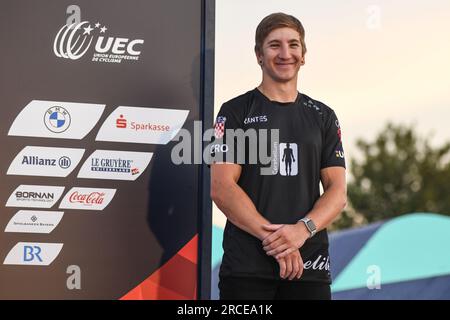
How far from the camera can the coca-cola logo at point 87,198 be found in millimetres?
4906

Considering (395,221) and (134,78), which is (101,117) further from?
(395,221)

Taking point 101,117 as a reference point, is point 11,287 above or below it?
below

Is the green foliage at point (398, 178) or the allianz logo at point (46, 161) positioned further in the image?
the green foliage at point (398, 178)

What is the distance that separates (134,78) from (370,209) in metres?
30.9

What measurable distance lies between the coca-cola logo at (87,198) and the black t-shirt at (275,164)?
80cm

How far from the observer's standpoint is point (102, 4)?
5016 mm

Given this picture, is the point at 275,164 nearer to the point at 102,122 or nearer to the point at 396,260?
the point at 102,122

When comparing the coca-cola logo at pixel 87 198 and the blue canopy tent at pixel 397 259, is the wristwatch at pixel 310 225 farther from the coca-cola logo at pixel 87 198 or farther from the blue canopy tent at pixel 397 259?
the blue canopy tent at pixel 397 259

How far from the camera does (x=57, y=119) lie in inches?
193

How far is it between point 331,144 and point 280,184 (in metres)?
0.43

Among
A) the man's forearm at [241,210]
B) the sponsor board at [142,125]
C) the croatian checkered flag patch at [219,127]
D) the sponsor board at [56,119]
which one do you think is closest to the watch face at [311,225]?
the man's forearm at [241,210]

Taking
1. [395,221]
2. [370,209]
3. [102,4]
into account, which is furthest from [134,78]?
[370,209]

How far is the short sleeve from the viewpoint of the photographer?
4645 mm
